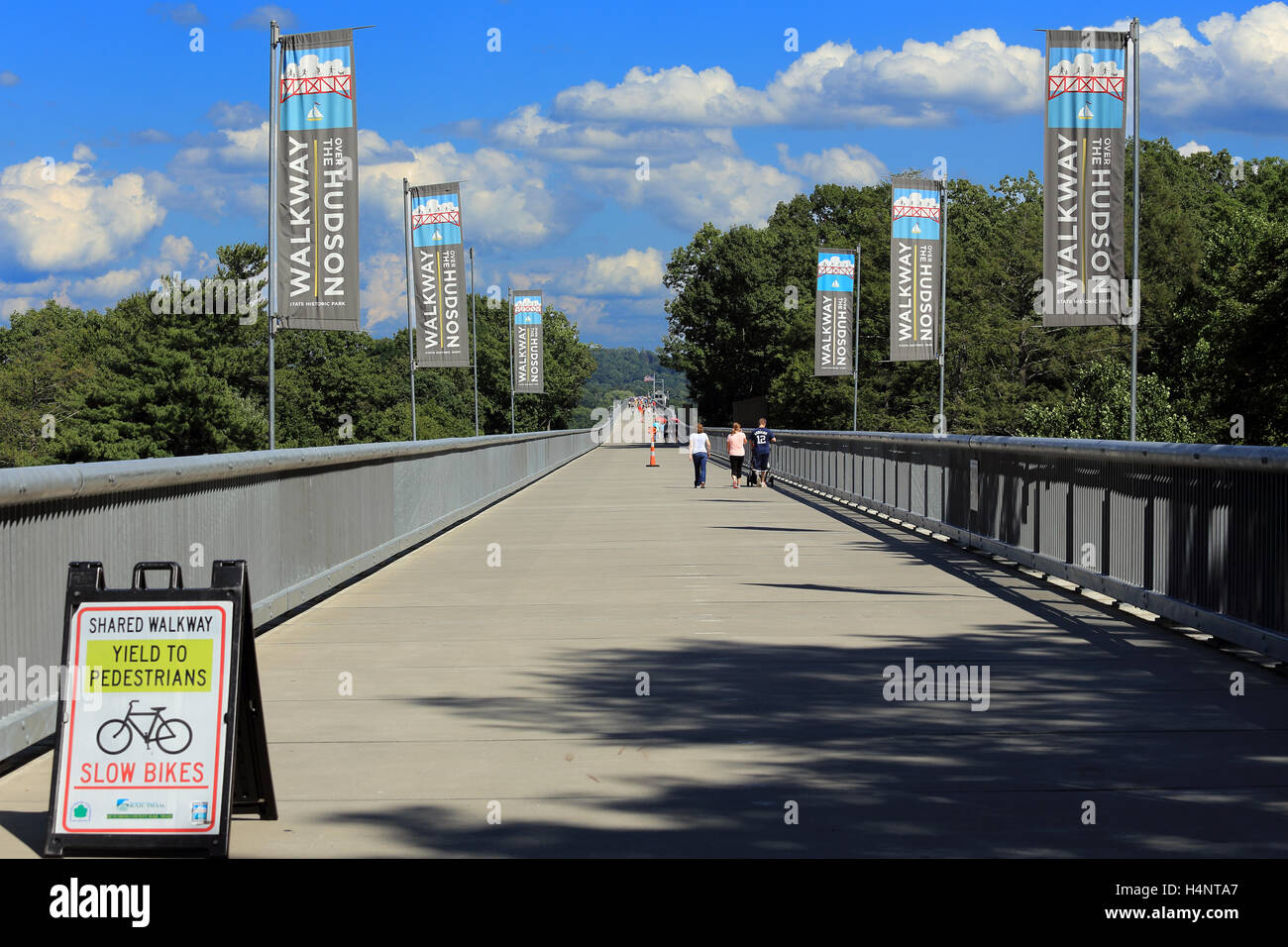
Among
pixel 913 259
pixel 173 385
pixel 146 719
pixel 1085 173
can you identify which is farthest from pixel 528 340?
pixel 146 719

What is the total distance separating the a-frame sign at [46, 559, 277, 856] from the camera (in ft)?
17.6

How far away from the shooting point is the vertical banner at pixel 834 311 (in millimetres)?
46688

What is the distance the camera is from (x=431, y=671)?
9.56 meters

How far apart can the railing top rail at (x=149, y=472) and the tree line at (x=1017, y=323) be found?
4237 centimetres

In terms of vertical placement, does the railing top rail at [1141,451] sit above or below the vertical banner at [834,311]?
below

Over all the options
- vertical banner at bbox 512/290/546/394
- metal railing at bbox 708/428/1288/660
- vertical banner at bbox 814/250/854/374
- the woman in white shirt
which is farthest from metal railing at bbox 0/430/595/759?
vertical banner at bbox 512/290/546/394

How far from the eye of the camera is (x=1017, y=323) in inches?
3194

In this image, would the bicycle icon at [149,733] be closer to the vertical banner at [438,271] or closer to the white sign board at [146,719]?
the white sign board at [146,719]

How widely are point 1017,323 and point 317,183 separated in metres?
66.4

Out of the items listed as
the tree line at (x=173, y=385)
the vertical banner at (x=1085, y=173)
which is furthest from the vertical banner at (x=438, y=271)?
the tree line at (x=173, y=385)

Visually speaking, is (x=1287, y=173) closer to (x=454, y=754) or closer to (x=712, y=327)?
(x=712, y=327)
